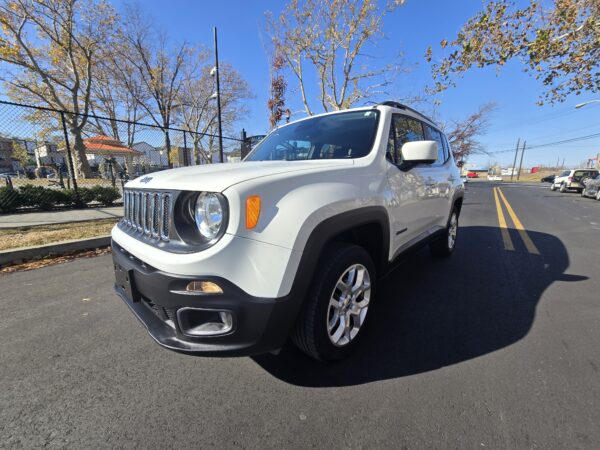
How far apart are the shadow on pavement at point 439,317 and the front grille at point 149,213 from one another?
1155 millimetres

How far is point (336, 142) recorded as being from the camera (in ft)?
8.45

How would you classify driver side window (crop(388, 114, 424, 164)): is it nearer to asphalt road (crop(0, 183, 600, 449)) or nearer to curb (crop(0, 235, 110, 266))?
asphalt road (crop(0, 183, 600, 449))

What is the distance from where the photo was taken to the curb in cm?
418

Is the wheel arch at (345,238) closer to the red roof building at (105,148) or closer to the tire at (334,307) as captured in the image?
the tire at (334,307)

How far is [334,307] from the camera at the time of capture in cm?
195

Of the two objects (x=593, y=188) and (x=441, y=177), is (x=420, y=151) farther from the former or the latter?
(x=593, y=188)

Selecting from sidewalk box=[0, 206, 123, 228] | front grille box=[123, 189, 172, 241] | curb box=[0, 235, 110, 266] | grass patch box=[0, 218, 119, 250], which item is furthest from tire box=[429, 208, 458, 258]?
sidewalk box=[0, 206, 123, 228]

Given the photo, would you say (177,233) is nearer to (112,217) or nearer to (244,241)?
(244,241)

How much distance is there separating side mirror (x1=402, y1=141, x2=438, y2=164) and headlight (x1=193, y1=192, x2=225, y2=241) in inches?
62.7

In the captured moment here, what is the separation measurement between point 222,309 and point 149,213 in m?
0.88

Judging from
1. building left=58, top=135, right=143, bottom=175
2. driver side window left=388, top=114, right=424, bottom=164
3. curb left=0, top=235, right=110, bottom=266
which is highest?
building left=58, top=135, right=143, bottom=175

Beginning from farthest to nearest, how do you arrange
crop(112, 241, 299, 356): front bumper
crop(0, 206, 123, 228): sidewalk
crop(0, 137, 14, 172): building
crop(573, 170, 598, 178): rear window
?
crop(573, 170, 598, 178): rear window → crop(0, 137, 14, 172): building → crop(0, 206, 123, 228): sidewalk → crop(112, 241, 299, 356): front bumper

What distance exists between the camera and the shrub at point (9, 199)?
7531 mm

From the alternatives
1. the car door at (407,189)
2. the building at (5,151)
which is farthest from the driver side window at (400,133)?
the building at (5,151)
